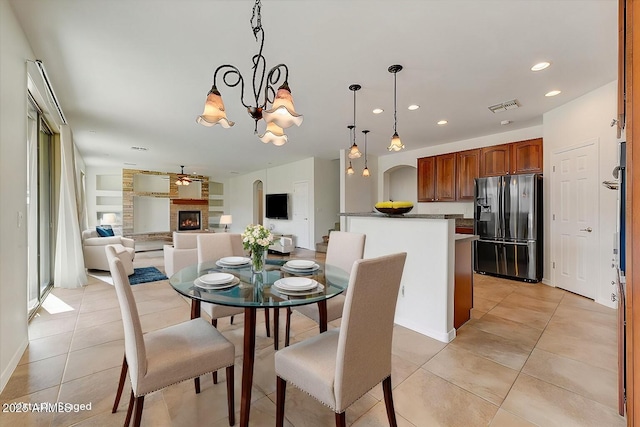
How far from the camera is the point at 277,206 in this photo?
8.52 meters

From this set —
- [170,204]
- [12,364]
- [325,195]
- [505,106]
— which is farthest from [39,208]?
[170,204]

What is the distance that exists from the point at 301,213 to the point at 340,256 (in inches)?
215

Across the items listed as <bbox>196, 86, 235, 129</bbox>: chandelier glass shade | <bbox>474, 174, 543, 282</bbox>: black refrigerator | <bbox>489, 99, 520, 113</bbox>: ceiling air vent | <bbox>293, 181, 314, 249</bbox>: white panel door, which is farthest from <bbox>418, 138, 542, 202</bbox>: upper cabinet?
<bbox>196, 86, 235, 129</bbox>: chandelier glass shade

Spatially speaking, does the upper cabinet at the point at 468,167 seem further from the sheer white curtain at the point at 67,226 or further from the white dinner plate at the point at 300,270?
the sheer white curtain at the point at 67,226

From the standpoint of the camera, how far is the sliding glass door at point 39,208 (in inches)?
121

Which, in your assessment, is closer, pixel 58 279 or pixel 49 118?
pixel 49 118

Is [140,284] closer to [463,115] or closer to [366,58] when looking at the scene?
[366,58]

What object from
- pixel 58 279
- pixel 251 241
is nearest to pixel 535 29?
pixel 251 241

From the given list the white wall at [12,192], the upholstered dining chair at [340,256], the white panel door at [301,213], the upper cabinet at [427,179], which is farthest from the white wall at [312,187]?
the white wall at [12,192]

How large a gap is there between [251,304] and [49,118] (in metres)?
4.37

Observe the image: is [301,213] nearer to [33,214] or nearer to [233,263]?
[33,214]

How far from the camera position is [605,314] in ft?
9.68

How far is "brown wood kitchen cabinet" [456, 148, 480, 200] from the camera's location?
521 centimetres

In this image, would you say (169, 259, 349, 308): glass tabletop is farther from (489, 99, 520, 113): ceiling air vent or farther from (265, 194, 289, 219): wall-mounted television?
(265, 194, 289, 219): wall-mounted television
